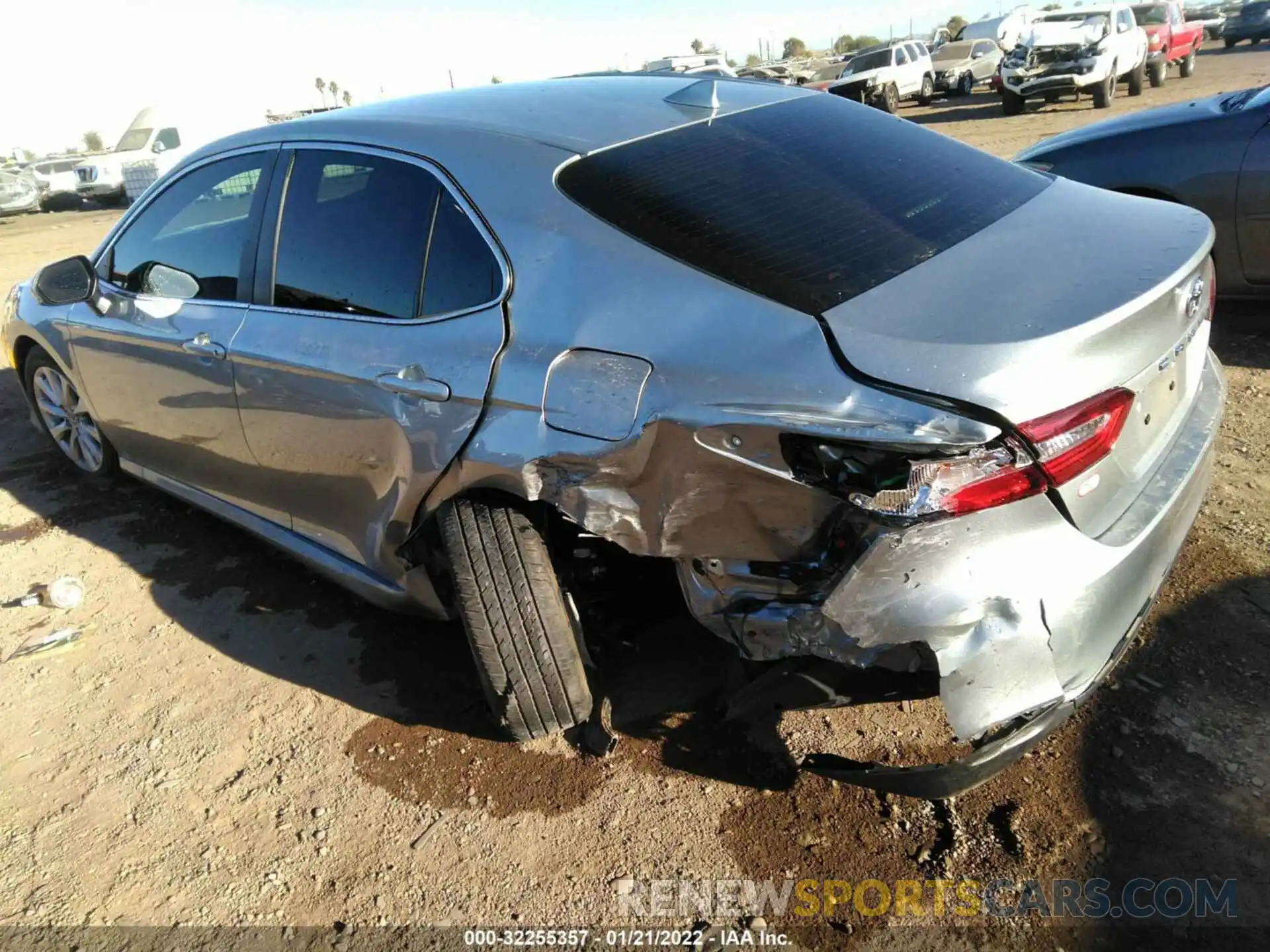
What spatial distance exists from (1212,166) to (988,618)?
4088mm

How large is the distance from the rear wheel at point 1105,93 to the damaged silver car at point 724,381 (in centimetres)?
1712

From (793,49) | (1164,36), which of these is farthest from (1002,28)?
(793,49)

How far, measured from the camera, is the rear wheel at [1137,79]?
18.3m

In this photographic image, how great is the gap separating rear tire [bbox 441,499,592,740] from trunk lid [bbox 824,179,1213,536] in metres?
1.02

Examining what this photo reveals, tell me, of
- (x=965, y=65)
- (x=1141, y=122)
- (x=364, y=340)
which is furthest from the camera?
(x=965, y=65)

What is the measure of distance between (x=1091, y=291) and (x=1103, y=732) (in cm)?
123

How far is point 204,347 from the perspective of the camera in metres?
3.21

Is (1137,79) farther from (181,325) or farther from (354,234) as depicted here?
(181,325)

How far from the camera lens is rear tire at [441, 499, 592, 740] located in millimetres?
2424

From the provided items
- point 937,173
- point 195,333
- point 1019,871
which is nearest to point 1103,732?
point 1019,871

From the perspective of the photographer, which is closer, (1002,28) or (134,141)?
(134,141)

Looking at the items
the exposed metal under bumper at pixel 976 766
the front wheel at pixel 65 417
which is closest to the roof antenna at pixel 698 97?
the exposed metal under bumper at pixel 976 766

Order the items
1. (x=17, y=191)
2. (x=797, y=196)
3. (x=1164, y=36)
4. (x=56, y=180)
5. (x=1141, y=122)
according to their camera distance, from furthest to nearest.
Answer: (x=56, y=180)
(x=17, y=191)
(x=1164, y=36)
(x=1141, y=122)
(x=797, y=196)

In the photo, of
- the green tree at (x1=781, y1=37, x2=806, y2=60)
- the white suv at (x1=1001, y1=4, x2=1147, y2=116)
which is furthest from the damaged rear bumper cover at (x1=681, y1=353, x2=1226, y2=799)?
the green tree at (x1=781, y1=37, x2=806, y2=60)
